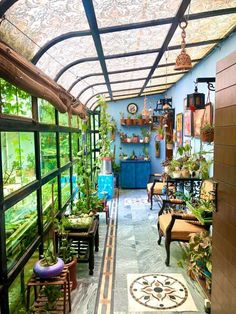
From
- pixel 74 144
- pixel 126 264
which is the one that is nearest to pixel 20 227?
pixel 126 264

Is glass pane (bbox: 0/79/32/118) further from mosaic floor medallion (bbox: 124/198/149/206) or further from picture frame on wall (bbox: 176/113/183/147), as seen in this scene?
mosaic floor medallion (bbox: 124/198/149/206)

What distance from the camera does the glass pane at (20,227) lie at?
1.98 meters

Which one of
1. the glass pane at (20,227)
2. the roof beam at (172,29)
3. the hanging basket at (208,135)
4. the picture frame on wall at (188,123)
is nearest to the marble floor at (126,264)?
the glass pane at (20,227)

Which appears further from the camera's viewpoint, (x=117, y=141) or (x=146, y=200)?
(x=117, y=141)

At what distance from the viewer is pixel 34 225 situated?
2535 mm

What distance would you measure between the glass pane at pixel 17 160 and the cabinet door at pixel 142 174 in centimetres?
496

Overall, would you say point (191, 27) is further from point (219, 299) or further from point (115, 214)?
point (115, 214)

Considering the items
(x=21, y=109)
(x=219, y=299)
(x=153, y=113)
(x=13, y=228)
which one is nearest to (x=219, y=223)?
(x=219, y=299)

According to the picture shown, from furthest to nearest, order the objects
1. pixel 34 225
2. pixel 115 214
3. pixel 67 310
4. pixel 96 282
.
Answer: pixel 115 214 → pixel 96 282 → pixel 34 225 → pixel 67 310

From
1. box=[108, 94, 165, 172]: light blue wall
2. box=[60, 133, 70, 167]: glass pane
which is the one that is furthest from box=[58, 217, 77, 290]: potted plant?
box=[108, 94, 165, 172]: light blue wall

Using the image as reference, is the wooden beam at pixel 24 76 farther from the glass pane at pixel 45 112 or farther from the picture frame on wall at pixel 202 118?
the picture frame on wall at pixel 202 118

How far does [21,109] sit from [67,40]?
32.2 inches

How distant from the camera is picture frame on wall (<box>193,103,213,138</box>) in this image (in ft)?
11.6

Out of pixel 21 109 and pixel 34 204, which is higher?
pixel 21 109
